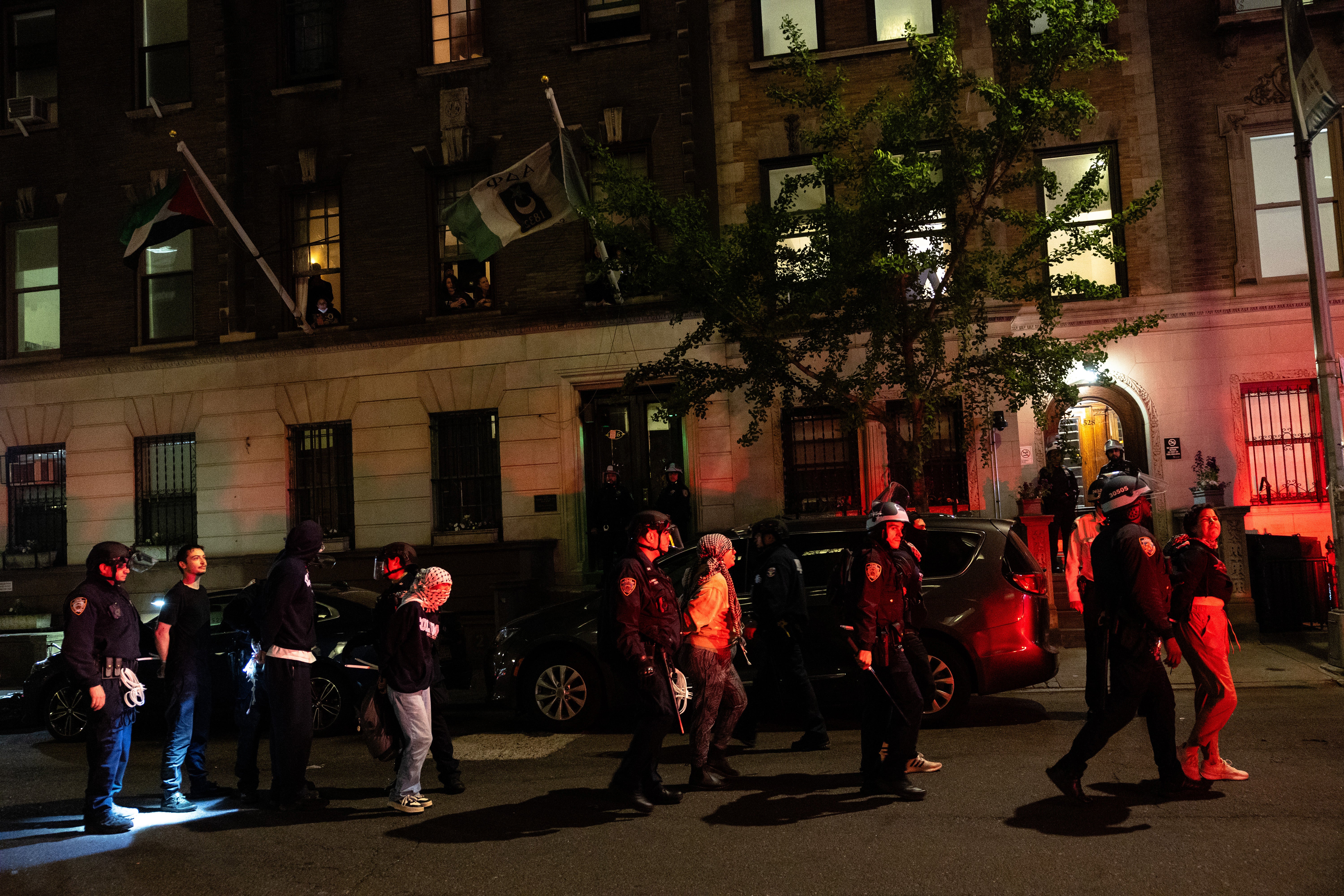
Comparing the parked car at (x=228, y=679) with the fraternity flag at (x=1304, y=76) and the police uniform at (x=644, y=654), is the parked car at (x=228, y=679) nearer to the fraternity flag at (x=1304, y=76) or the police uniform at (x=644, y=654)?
the police uniform at (x=644, y=654)

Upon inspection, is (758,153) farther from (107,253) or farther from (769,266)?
(107,253)

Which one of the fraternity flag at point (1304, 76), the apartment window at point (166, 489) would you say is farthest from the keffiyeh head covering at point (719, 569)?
the apartment window at point (166, 489)

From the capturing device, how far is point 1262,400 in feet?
49.0

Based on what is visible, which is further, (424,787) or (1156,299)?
(1156,299)

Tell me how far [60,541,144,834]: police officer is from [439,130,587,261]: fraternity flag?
26.1 ft

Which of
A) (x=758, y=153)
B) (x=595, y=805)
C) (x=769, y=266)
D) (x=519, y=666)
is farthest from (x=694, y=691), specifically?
(x=758, y=153)

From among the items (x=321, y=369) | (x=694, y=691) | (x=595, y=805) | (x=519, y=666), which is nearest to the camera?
(x=595, y=805)

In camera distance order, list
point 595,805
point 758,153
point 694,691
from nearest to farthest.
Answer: point 595,805 → point 694,691 → point 758,153

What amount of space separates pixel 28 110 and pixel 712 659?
17.6 meters

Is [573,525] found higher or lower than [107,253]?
lower

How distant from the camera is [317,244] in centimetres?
1784

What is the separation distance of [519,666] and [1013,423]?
8.55 meters

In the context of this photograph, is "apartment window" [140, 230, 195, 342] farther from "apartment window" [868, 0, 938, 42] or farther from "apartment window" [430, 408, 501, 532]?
"apartment window" [868, 0, 938, 42]

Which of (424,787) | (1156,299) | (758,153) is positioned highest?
(758,153)
